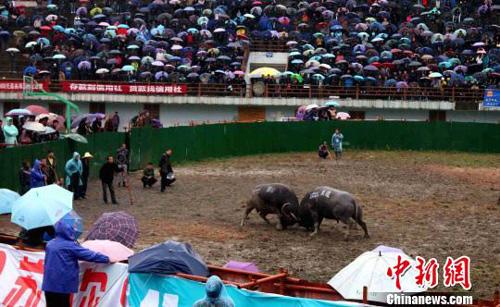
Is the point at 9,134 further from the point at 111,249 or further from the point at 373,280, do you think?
the point at 373,280

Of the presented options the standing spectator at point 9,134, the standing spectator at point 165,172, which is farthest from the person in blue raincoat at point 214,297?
Answer: the standing spectator at point 9,134

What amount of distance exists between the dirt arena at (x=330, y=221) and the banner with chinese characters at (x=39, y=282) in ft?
20.2

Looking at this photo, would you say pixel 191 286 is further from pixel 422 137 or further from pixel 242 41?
pixel 242 41

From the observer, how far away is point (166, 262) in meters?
9.78

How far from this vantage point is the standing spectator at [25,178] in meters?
21.6

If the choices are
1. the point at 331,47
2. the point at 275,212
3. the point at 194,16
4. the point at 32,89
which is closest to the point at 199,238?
the point at 275,212

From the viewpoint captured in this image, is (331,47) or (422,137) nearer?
(422,137)

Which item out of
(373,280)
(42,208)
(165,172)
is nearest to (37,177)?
(165,172)

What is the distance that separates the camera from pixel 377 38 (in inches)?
2020

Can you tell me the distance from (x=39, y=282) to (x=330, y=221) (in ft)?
39.9

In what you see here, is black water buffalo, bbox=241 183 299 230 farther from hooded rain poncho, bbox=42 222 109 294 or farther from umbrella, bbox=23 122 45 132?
hooded rain poncho, bbox=42 222 109 294

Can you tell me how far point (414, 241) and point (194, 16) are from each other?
3836 centimetres

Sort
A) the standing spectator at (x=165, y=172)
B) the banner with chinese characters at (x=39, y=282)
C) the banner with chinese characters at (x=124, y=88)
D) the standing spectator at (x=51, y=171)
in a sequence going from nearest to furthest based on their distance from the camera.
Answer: the banner with chinese characters at (x=39, y=282) → the standing spectator at (x=51, y=171) → the standing spectator at (x=165, y=172) → the banner with chinese characters at (x=124, y=88)

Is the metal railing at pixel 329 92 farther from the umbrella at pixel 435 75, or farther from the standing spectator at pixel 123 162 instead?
the standing spectator at pixel 123 162
